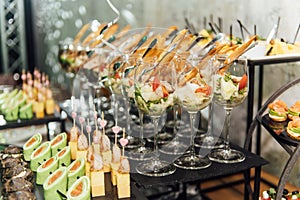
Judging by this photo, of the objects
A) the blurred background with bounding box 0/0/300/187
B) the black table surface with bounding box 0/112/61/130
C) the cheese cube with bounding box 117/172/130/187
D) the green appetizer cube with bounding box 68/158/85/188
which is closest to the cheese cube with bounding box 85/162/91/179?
the green appetizer cube with bounding box 68/158/85/188

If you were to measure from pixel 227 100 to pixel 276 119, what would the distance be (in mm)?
205

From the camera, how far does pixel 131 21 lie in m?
4.16

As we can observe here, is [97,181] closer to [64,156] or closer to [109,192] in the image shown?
[109,192]

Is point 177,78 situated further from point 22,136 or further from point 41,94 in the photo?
point 22,136

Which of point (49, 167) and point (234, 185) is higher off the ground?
point (49, 167)

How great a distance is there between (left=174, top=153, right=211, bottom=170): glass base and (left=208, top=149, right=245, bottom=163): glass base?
1.6 inches

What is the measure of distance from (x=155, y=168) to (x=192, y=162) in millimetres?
152

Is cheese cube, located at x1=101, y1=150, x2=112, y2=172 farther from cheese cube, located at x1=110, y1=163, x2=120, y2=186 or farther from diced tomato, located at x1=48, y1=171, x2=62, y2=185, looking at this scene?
diced tomato, located at x1=48, y1=171, x2=62, y2=185

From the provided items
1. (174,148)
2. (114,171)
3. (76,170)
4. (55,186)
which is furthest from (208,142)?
(55,186)

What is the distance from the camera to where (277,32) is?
251 centimetres

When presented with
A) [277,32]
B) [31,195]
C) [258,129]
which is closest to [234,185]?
[258,129]

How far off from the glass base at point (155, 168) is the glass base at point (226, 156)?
7.6 inches

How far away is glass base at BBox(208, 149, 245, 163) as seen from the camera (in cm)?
176

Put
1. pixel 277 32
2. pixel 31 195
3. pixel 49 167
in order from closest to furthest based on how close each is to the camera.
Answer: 1. pixel 31 195
2. pixel 49 167
3. pixel 277 32
